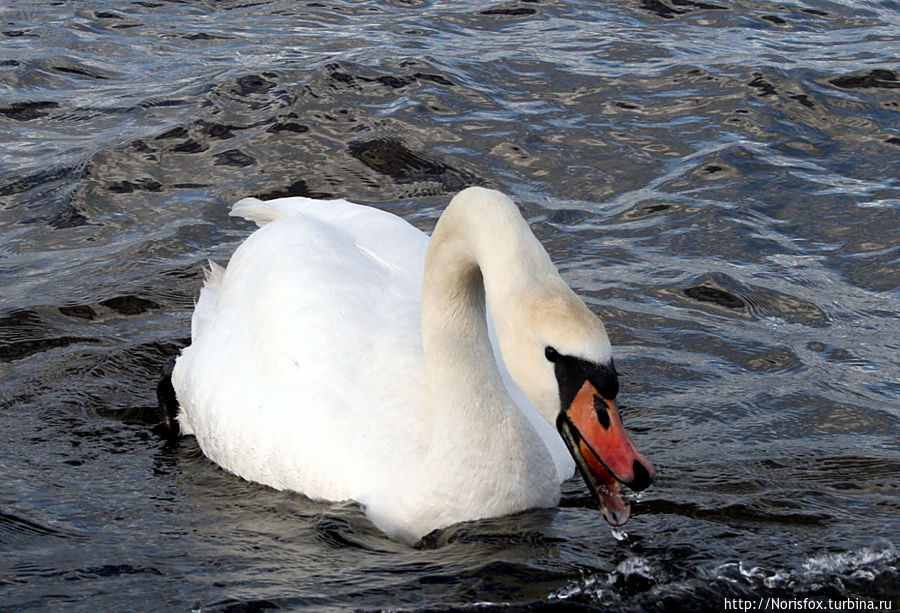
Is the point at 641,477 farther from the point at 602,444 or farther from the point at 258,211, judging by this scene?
the point at 258,211

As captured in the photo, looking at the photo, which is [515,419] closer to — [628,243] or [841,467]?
[841,467]

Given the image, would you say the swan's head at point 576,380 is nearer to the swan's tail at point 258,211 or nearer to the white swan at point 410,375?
the white swan at point 410,375

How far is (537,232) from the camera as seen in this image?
828 centimetres

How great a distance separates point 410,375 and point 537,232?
308 cm

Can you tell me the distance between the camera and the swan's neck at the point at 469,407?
4.95 meters

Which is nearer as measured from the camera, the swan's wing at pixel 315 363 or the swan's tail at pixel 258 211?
the swan's wing at pixel 315 363

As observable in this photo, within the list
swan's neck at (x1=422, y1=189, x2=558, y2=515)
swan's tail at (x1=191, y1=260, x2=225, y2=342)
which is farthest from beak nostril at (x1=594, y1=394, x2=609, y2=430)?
swan's tail at (x1=191, y1=260, x2=225, y2=342)

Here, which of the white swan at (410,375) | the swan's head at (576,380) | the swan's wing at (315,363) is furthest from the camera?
the swan's wing at (315,363)

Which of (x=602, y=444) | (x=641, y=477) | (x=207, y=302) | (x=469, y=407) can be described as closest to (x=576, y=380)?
(x=602, y=444)

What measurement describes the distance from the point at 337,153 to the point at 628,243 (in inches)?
104

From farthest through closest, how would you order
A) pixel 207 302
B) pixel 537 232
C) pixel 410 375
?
pixel 537 232 < pixel 207 302 < pixel 410 375

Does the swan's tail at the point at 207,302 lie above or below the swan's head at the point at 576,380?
below

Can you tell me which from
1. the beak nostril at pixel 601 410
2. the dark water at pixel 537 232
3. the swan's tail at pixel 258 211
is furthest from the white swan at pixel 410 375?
the swan's tail at pixel 258 211

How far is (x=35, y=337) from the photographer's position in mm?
6992
